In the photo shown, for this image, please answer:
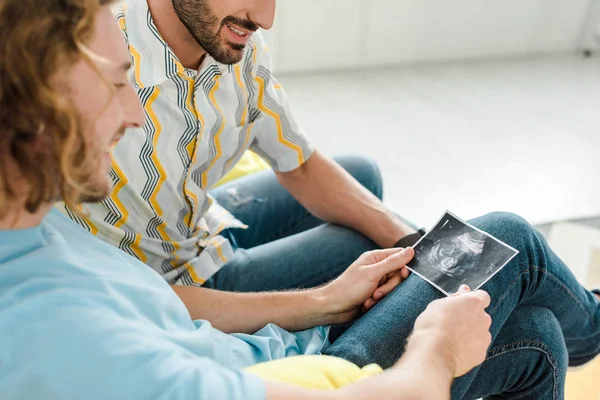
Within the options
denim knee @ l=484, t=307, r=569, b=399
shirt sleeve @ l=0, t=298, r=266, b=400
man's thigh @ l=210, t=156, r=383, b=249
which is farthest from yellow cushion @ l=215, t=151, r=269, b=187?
shirt sleeve @ l=0, t=298, r=266, b=400

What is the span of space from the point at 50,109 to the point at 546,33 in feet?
12.9

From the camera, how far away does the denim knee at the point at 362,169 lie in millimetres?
1895

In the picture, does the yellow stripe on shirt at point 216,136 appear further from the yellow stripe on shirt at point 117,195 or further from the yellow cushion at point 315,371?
the yellow cushion at point 315,371

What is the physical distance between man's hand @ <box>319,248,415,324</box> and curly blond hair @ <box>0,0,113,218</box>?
26.4 inches

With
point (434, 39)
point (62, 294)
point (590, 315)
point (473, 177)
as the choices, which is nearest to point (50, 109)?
point (62, 294)

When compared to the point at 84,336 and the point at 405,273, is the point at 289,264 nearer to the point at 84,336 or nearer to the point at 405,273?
the point at 405,273

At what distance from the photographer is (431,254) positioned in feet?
4.65

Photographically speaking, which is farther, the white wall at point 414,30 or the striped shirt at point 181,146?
the white wall at point 414,30

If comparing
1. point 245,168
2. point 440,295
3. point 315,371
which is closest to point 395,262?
point 440,295

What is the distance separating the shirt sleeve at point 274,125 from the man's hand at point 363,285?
0.39 m

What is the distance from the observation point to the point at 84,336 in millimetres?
835

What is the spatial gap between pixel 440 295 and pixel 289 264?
0.42m

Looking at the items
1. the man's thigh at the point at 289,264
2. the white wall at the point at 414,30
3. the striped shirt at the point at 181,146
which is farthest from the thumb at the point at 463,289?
the white wall at the point at 414,30

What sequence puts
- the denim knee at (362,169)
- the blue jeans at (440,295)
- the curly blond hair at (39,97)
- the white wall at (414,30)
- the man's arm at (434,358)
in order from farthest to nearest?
the white wall at (414,30), the denim knee at (362,169), the blue jeans at (440,295), the man's arm at (434,358), the curly blond hair at (39,97)
